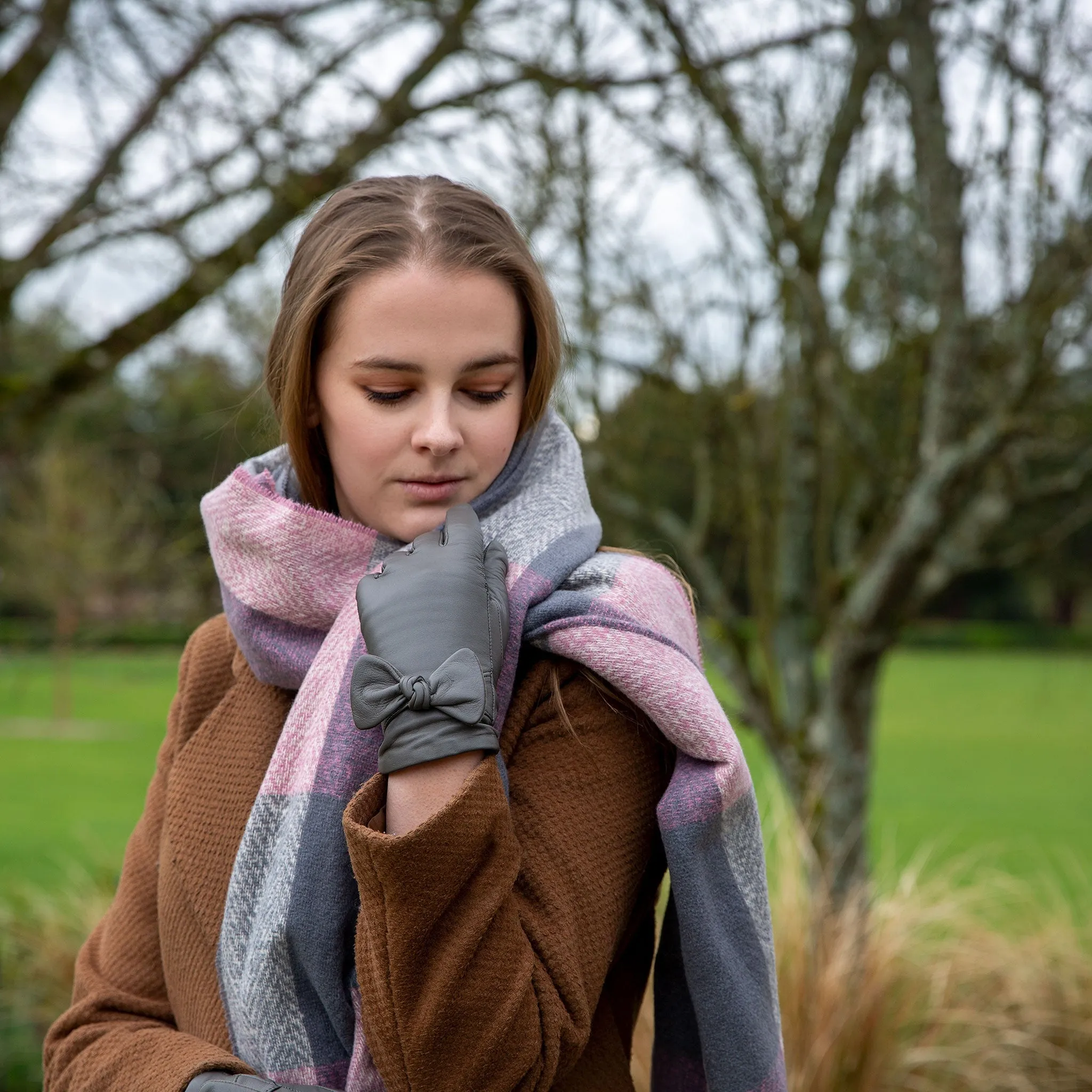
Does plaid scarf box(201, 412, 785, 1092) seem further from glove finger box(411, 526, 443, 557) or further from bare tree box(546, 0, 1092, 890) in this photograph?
bare tree box(546, 0, 1092, 890)

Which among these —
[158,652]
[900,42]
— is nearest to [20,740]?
[158,652]

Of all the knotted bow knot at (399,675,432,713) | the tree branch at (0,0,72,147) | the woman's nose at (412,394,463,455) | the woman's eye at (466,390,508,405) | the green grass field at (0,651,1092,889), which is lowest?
the green grass field at (0,651,1092,889)

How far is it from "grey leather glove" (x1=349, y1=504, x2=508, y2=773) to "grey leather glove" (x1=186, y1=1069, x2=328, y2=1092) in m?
0.34

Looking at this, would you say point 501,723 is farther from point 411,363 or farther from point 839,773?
point 839,773

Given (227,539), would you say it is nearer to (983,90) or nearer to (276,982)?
(276,982)

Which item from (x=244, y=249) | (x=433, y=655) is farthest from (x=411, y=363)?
(x=244, y=249)

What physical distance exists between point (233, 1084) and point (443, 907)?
0.32 metres

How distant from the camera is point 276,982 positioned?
1.18 metres

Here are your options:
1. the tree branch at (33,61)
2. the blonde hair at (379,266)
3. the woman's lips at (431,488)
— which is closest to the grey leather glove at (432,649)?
the woman's lips at (431,488)

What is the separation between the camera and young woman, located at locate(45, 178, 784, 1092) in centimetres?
108

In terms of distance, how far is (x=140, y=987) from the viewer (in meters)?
1.40

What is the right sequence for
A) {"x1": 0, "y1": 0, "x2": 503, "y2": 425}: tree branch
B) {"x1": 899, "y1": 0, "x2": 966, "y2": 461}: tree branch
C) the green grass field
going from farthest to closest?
the green grass field
{"x1": 0, "y1": 0, "x2": 503, "y2": 425}: tree branch
{"x1": 899, "y1": 0, "x2": 966, "y2": 461}: tree branch

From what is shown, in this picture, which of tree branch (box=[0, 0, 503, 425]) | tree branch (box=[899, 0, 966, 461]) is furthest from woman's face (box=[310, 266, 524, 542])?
tree branch (box=[0, 0, 503, 425])

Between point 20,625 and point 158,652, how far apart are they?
11.4ft
